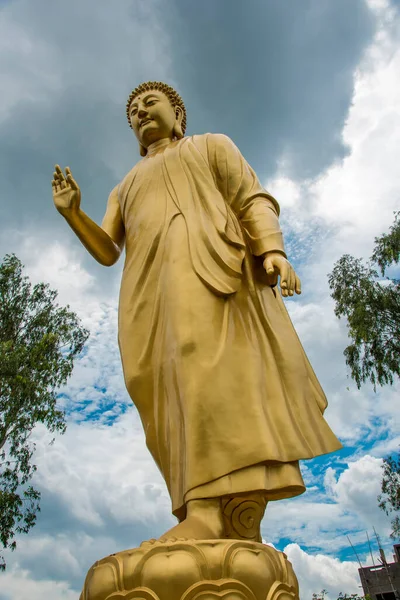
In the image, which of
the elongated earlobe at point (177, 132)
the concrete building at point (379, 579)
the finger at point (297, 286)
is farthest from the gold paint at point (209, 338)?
the concrete building at point (379, 579)

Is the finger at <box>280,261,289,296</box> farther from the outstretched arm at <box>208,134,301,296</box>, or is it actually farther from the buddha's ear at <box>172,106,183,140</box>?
the buddha's ear at <box>172,106,183,140</box>

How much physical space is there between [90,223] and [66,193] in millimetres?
271

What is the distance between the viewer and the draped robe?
2.86 metres

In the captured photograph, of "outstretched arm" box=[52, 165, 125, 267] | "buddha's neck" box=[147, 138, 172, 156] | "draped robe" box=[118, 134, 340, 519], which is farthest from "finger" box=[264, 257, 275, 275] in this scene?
"buddha's neck" box=[147, 138, 172, 156]

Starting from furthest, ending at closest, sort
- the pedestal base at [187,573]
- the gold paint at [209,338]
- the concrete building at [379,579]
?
the concrete building at [379,579], the gold paint at [209,338], the pedestal base at [187,573]

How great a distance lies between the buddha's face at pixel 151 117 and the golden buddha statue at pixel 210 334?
20cm

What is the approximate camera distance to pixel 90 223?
4109 mm

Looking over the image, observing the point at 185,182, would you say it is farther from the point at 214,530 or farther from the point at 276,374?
the point at 214,530

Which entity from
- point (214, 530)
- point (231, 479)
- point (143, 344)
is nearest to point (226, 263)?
point (143, 344)

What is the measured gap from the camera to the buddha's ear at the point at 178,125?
468 cm

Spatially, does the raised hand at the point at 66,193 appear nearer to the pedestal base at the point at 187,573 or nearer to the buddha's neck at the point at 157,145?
the buddha's neck at the point at 157,145

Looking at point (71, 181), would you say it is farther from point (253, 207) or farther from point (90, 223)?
point (253, 207)

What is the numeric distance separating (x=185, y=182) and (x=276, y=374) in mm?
1529

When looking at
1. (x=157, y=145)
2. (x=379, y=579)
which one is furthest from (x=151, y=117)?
(x=379, y=579)
